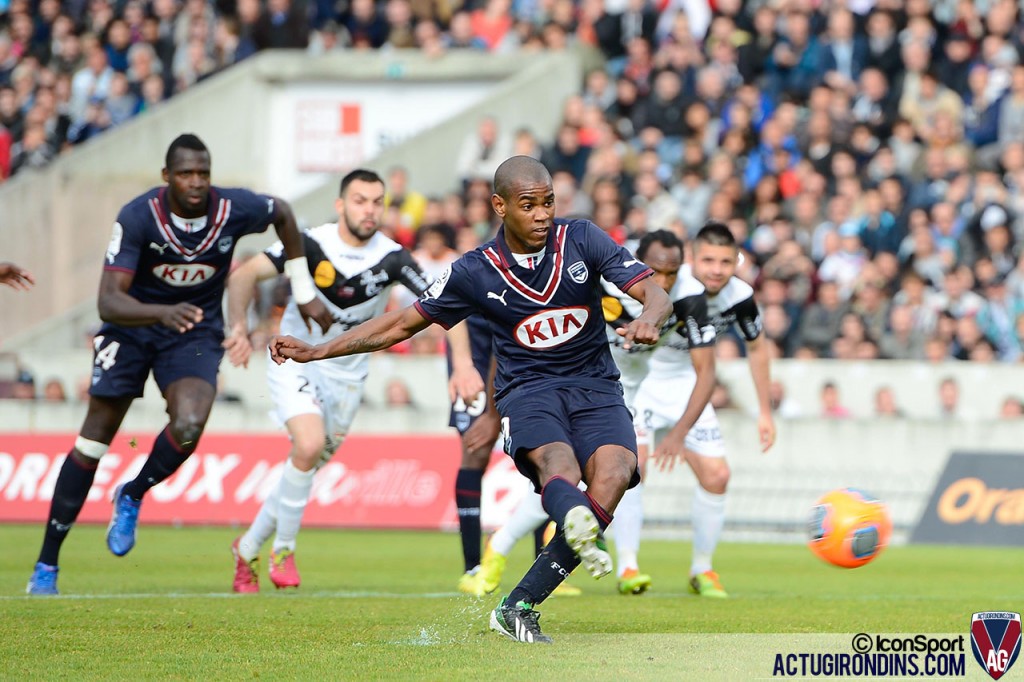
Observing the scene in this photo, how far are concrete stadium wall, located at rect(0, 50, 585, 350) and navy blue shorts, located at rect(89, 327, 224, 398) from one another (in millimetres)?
13791

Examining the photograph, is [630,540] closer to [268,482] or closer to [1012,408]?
[268,482]

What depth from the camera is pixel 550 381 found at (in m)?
8.30

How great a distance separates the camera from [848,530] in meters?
9.10

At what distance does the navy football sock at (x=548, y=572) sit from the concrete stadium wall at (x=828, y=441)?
33.5 ft

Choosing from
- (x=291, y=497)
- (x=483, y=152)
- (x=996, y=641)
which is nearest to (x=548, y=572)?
(x=996, y=641)

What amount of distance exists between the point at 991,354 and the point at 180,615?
12.3 m

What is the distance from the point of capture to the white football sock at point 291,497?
1095cm

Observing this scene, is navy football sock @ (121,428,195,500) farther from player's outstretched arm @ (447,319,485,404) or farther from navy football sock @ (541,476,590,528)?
navy football sock @ (541,476,590,528)

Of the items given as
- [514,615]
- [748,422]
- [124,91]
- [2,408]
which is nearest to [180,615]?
[514,615]

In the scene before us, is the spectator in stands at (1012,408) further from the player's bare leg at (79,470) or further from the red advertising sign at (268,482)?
the player's bare leg at (79,470)

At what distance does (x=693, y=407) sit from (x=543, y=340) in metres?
2.63

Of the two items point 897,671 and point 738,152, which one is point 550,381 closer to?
point 897,671

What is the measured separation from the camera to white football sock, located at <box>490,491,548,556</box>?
10781 millimetres

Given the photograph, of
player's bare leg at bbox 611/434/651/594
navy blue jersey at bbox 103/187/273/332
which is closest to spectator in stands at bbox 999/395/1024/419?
player's bare leg at bbox 611/434/651/594
